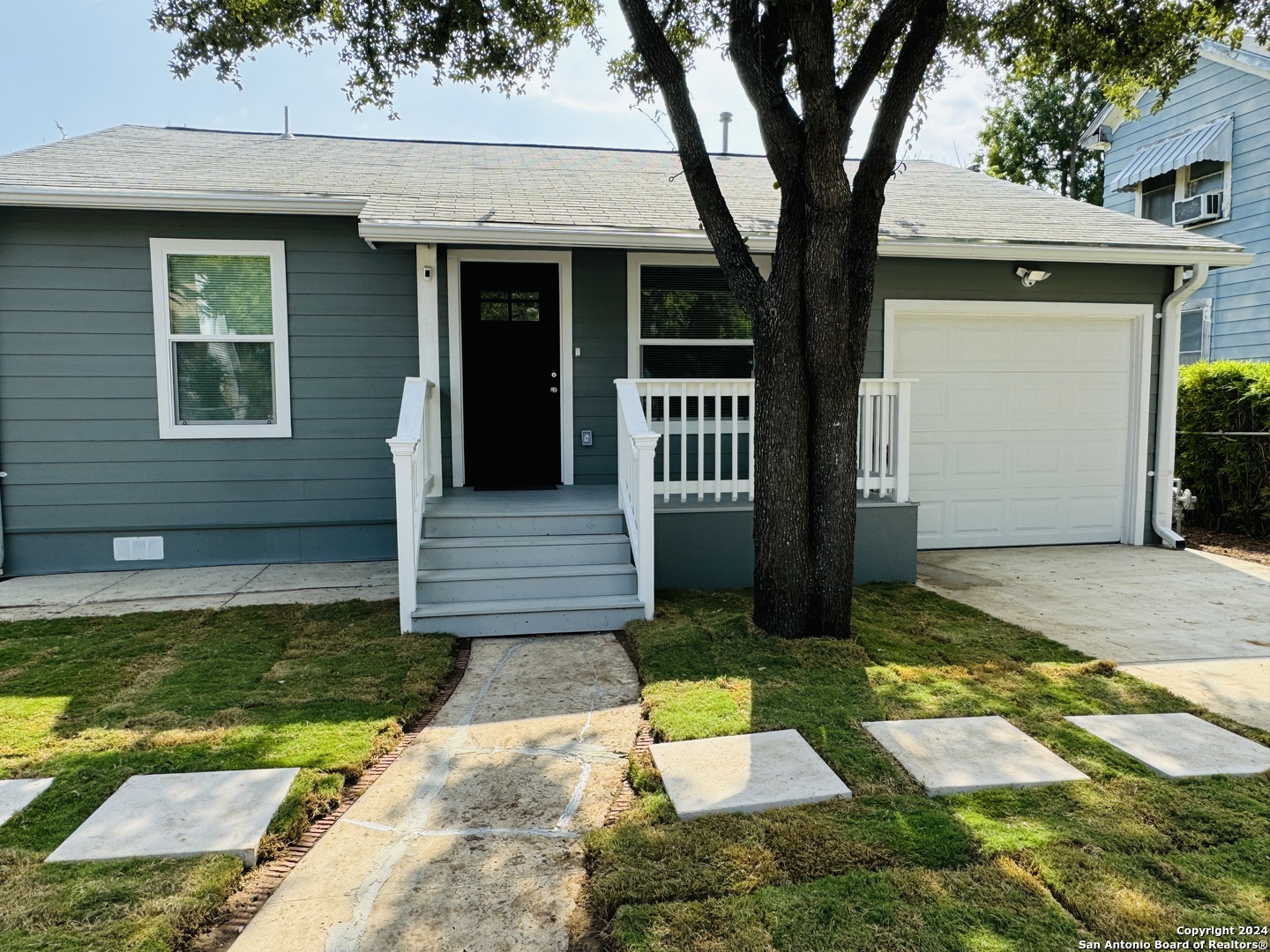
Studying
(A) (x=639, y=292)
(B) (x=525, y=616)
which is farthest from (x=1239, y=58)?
(B) (x=525, y=616)

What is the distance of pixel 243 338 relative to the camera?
6.31m

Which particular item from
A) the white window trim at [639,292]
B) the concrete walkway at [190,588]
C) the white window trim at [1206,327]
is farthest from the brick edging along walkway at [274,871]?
the white window trim at [1206,327]

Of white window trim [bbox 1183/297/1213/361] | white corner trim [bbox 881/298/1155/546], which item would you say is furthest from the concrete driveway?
white window trim [bbox 1183/297/1213/361]

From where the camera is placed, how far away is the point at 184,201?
231 inches

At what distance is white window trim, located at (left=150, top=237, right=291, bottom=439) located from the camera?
6.16 metres

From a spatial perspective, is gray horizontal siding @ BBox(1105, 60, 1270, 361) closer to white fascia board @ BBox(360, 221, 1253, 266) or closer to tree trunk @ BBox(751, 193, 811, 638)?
white fascia board @ BBox(360, 221, 1253, 266)

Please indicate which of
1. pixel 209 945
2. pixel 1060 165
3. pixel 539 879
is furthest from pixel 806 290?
pixel 1060 165

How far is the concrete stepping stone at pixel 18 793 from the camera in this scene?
249 centimetres

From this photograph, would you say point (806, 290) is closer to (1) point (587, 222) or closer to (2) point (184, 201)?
(1) point (587, 222)

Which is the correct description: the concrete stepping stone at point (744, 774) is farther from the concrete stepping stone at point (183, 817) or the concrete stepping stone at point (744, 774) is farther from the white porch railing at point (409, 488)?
the white porch railing at point (409, 488)

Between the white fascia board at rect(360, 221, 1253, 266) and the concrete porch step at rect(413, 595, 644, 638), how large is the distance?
2610 millimetres

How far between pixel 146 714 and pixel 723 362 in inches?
191

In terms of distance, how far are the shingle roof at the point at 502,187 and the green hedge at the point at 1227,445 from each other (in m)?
1.76

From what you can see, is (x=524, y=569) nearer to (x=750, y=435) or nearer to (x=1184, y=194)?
(x=750, y=435)
